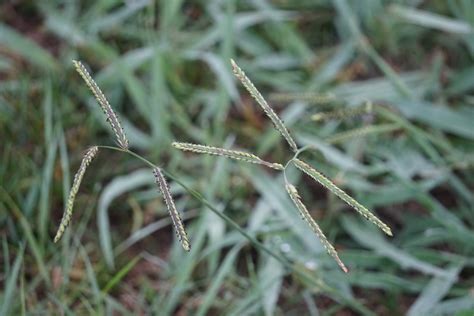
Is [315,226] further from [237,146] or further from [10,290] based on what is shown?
[237,146]

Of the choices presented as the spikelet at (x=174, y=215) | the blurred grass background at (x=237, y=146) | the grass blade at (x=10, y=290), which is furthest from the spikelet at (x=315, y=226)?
the grass blade at (x=10, y=290)

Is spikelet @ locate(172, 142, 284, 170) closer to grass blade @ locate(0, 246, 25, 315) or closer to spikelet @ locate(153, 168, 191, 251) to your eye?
spikelet @ locate(153, 168, 191, 251)

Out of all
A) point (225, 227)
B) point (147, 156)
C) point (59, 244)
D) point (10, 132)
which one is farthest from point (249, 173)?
point (10, 132)

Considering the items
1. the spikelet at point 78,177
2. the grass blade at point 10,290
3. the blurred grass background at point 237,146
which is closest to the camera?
the spikelet at point 78,177

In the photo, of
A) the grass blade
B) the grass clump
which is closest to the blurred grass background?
the grass blade

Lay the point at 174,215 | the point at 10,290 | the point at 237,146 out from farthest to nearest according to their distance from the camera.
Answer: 1. the point at 237,146
2. the point at 10,290
3. the point at 174,215

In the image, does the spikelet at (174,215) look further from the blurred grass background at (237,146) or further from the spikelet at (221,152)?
the blurred grass background at (237,146)

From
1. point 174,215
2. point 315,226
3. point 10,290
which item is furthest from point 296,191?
point 10,290

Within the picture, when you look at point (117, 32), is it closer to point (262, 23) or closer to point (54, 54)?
point (54, 54)
